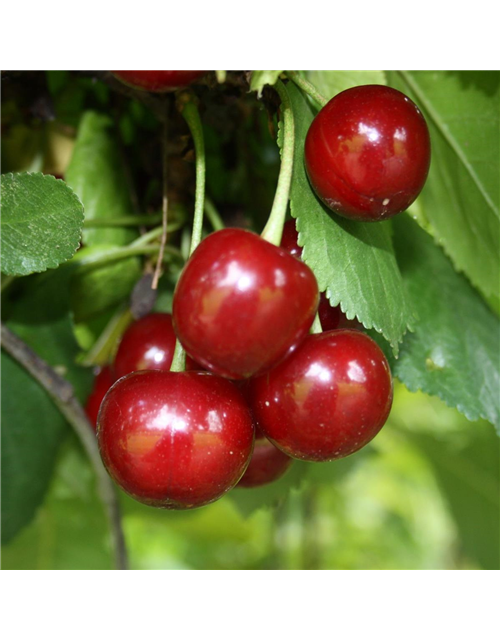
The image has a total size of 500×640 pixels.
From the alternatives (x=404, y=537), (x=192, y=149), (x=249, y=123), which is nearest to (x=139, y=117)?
(x=249, y=123)

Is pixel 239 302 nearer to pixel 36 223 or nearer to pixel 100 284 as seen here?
pixel 36 223

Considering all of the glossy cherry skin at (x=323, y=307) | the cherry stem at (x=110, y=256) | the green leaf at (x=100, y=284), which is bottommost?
the glossy cherry skin at (x=323, y=307)

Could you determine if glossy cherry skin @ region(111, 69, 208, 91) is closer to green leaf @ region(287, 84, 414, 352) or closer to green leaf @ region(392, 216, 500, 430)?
green leaf @ region(287, 84, 414, 352)

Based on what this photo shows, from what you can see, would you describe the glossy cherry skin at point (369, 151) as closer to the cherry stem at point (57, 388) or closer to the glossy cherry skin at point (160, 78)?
the glossy cherry skin at point (160, 78)

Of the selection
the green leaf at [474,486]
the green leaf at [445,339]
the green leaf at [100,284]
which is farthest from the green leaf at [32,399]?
the green leaf at [474,486]

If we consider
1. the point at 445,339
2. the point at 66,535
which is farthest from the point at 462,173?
the point at 66,535

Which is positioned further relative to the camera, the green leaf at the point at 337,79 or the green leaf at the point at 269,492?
the green leaf at the point at 269,492

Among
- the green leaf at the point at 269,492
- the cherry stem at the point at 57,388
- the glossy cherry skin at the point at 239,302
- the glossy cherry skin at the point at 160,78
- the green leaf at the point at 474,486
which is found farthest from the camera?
the green leaf at the point at 474,486
